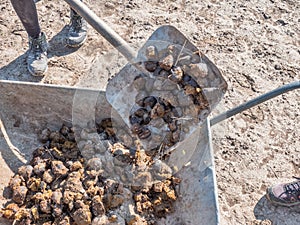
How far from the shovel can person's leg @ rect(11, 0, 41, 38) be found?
82cm

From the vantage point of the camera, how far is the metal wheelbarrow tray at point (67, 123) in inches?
83.8

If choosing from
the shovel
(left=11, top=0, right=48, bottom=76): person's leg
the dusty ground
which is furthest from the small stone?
(left=11, top=0, right=48, bottom=76): person's leg

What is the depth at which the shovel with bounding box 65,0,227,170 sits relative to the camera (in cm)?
225

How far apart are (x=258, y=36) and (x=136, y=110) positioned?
5.19 ft

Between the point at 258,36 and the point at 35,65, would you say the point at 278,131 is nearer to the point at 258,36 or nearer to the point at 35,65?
the point at 258,36

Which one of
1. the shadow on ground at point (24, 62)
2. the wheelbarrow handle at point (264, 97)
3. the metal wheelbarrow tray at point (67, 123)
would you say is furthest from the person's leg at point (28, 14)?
the wheelbarrow handle at point (264, 97)

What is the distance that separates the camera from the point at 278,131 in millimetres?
3031

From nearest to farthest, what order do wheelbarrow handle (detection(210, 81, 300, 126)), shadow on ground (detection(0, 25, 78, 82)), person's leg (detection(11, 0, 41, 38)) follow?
wheelbarrow handle (detection(210, 81, 300, 126)) < person's leg (detection(11, 0, 41, 38)) < shadow on ground (detection(0, 25, 78, 82))

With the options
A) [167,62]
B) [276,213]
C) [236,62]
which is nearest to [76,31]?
[236,62]

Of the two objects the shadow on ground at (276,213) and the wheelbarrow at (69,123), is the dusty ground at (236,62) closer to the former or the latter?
the shadow on ground at (276,213)

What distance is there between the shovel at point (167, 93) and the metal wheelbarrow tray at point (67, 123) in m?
0.08

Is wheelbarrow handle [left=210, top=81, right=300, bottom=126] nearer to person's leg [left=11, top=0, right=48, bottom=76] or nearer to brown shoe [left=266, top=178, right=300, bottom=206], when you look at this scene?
brown shoe [left=266, top=178, right=300, bottom=206]

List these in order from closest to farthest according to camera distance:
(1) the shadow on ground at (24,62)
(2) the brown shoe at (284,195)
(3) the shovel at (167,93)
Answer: (3) the shovel at (167,93), (2) the brown shoe at (284,195), (1) the shadow on ground at (24,62)

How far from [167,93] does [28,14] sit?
1.13 metres
